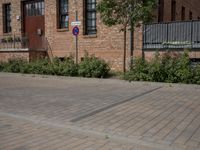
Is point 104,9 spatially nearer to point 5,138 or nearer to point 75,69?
point 75,69

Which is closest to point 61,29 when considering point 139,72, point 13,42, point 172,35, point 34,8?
point 34,8

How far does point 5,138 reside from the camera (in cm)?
536

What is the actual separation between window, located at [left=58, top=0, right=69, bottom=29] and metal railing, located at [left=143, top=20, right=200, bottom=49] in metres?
6.00

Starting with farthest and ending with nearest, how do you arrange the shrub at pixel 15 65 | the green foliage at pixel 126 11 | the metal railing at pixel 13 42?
the metal railing at pixel 13 42 < the shrub at pixel 15 65 < the green foliage at pixel 126 11

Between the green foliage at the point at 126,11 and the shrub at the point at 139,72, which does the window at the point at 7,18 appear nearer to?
the green foliage at the point at 126,11

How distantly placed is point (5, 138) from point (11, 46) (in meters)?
17.3

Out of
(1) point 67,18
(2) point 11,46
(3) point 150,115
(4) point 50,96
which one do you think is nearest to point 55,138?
(3) point 150,115

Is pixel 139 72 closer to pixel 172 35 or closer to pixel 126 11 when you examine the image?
pixel 172 35

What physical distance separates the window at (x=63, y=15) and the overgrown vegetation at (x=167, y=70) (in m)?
7.59

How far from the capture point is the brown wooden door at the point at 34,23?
2072cm

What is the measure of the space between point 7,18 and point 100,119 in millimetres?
18836

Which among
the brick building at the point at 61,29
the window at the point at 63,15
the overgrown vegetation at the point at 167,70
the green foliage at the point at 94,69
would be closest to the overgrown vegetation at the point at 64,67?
the green foliage at the point at 94,69

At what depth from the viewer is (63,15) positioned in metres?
19.3

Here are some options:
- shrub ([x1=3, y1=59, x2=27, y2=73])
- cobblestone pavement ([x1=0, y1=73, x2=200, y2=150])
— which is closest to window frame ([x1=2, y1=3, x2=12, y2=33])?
shrub ([x1=3, y1=59, x2=27, y2=73])
